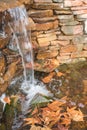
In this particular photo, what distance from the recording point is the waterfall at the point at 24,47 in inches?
158

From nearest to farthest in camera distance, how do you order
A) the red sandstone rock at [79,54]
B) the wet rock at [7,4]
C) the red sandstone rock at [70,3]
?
the wet rock at [7,4] → the red sandstone rock at [70,3] → the red sandstone rock at [79,54]

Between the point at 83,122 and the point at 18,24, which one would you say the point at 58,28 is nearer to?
the point at 18,24

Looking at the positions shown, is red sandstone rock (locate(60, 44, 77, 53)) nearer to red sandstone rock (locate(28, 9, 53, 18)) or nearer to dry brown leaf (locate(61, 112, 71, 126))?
red sandstone rock (locate(28, 9, 53, 18))

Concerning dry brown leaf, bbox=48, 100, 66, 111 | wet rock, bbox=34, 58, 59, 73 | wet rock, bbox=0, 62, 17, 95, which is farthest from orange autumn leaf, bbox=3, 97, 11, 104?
wet rock, bbox=34, 58, 59, 73

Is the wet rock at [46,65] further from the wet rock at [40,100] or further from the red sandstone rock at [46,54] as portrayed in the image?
the wet rock at [40,100]

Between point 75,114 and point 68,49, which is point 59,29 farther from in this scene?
point 75,114

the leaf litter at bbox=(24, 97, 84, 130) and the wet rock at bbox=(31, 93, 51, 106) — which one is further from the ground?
the wet rock at bbox=(31, 93, 51, 106)

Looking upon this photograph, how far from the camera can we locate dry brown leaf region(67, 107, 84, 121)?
3.50 meters

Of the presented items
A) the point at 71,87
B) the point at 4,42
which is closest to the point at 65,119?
the point at 71,87

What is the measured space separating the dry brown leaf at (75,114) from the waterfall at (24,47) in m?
0.50

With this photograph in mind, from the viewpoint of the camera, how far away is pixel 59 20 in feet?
14.5

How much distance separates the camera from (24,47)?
4359 mm

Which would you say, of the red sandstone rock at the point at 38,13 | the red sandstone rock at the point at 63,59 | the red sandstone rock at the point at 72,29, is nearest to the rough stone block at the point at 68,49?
the red sandstone rock at the point at 63,59

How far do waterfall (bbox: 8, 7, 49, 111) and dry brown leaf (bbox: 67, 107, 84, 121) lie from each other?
0.50m
